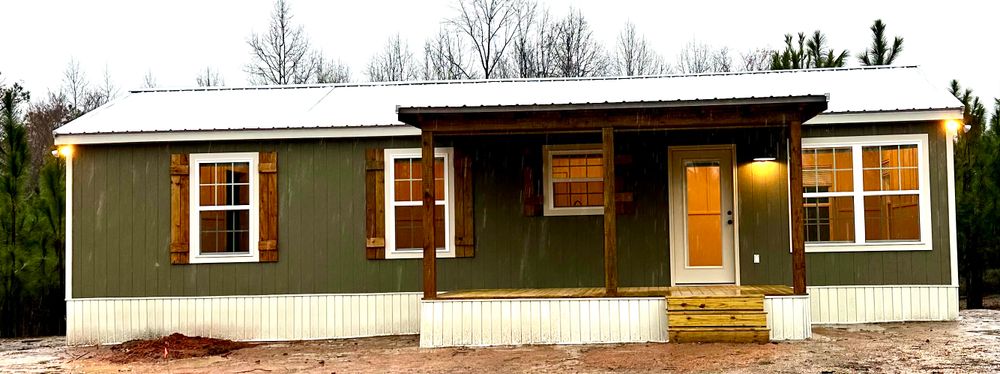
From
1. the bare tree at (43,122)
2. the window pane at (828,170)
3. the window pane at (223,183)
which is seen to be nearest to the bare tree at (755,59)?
the window pane at (828,170)

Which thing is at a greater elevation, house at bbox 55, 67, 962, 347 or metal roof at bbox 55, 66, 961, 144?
metal roof at bbox 55, 66, 961, 144

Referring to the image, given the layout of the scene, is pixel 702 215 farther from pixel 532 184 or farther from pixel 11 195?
pixel 11 195

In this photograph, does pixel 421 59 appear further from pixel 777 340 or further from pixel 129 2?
pixel 777 340

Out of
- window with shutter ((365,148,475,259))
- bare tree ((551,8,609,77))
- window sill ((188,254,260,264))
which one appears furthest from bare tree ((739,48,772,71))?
window sill ((188,254,260,264))

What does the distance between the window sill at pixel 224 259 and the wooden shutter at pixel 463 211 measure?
231cm

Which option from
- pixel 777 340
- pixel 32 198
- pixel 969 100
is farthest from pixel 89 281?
pixel 969 100

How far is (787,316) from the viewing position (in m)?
9.77

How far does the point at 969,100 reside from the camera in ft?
53.6

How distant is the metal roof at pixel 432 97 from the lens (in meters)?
11.5

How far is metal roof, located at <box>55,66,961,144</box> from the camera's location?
11547 mm

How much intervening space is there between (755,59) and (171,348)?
22557mm

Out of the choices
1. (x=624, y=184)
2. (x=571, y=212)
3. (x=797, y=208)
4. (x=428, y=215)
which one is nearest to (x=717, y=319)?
(x=797, y=208)

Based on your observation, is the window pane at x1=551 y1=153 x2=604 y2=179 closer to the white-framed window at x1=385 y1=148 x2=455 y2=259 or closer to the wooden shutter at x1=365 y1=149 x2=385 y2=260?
the white-framed window at x1=385 y1=148 x2=455 y2=259

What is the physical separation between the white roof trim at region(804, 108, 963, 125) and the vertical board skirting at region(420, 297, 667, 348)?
294 centimetres
